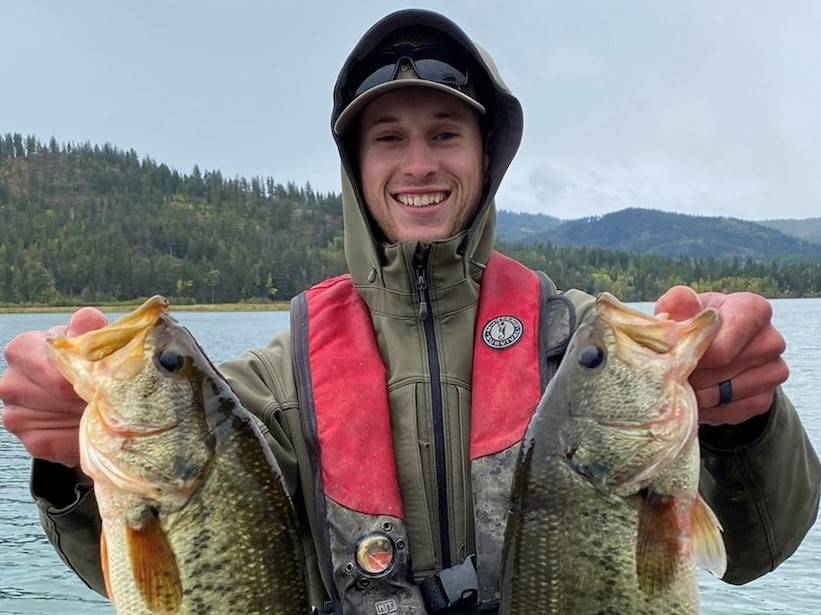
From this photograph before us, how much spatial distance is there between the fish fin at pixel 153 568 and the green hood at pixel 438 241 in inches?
68.6

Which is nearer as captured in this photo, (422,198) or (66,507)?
(66,507)

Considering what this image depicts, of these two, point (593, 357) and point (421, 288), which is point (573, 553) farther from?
point (421, 288)

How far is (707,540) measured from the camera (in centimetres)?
280

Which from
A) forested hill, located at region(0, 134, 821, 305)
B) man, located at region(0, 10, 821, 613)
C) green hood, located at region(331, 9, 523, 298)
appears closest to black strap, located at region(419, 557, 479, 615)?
man, located at region(0, 10, 821, 613)

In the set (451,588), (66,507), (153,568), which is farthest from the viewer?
(451,588)

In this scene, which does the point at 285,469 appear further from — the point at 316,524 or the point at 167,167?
the point at 167,167

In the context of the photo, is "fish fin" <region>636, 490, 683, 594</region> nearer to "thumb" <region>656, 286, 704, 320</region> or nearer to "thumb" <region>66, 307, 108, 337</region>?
"thumb" <region>656, 286, 704, 320</region>

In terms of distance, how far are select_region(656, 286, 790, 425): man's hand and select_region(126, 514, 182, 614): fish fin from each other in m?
1.90

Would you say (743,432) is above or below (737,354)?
below

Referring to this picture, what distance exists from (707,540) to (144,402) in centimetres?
197

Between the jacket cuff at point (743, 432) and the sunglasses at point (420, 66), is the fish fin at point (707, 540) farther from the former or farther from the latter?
→ the sunglasses at point (420, 66)

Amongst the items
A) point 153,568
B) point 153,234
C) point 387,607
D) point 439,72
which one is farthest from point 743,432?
point 153,234

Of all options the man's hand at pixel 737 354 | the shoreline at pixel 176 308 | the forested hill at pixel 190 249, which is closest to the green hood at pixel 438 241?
the man's hand at pixel 737 354

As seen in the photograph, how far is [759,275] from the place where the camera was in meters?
138
